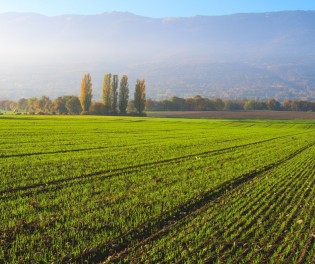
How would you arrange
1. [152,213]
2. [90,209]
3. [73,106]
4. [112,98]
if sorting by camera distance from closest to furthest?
[152,213], [90,209], [112,98], [73,106]

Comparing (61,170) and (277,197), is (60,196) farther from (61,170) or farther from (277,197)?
(277,197)

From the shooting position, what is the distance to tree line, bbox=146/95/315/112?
470 feet

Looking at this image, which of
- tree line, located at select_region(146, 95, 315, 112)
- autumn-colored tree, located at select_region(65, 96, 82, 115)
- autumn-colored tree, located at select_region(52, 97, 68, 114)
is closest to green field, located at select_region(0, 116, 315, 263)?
autumn-colored tree, located at select_region(65, 96, 82, 115)

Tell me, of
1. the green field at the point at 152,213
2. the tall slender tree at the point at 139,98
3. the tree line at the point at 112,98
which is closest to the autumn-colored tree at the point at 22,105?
the tree line at the point at 112,98

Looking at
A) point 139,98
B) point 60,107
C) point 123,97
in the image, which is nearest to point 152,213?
point 123,97

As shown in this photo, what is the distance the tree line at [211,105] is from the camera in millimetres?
143238

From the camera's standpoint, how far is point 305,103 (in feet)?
512

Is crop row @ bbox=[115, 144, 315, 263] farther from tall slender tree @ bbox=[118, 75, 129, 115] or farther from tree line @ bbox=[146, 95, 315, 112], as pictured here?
tree line @ bbox=[146, 95, 315, 112]

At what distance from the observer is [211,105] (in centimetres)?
14700

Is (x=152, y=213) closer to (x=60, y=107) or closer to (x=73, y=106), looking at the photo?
(x=73, y=106)

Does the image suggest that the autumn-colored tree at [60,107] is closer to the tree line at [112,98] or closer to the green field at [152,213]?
the tree line at [112,98]

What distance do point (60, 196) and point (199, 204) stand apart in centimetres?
451

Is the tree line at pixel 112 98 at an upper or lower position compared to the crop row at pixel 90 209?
upper

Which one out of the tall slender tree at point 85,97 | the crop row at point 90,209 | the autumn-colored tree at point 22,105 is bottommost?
the crop row at point 90,209
